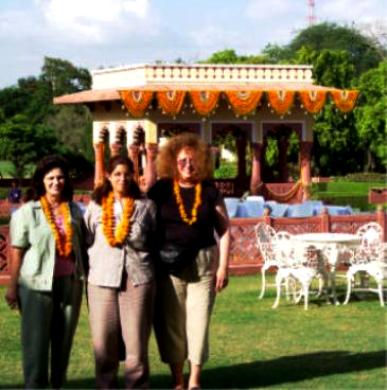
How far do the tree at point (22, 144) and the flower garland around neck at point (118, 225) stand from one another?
120 ft

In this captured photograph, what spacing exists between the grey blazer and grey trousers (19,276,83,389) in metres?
0.15

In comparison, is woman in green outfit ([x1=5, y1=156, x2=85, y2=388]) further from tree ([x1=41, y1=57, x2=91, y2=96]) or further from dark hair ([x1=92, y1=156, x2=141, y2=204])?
tree ([x1=41, y1=57, x2=91, y2=96])

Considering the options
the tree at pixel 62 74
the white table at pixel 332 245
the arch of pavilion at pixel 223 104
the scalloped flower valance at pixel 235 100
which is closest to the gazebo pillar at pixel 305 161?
the arch of pavilion at pixel 223 104

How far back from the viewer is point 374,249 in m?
12.1

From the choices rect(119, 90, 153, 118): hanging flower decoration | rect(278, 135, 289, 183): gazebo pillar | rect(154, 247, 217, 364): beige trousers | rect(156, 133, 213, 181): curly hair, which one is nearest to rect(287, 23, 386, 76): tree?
rect(278, 135, 289, 183): gazebo pillar

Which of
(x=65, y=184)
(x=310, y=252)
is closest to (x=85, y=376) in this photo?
(x=65, y=184)

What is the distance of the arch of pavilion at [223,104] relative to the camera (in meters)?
28.7

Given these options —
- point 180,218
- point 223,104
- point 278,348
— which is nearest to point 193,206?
point 180,218

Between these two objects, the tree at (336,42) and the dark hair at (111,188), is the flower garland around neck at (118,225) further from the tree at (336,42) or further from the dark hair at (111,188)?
the tree at (336,42)

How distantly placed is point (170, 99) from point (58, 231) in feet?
74.6

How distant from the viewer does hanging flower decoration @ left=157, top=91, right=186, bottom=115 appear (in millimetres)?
28344

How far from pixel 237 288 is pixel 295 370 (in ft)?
18.4

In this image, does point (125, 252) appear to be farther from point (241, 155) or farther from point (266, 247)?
point (241, 155)

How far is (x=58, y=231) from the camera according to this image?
19.1 ft
